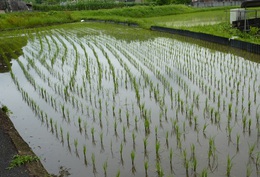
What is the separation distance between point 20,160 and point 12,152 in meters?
0.39

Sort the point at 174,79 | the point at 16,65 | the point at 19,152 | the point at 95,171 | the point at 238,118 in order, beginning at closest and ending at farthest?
the point at 95,171, the point at 19,152, the point at 238,118, the point at 174,79, the point at 16,65

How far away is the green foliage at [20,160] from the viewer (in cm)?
391

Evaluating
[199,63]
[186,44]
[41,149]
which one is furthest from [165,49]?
[41,149]

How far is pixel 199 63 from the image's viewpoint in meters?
8.90

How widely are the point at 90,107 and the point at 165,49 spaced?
5949 millimetres

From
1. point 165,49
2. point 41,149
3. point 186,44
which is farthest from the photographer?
point 186,44

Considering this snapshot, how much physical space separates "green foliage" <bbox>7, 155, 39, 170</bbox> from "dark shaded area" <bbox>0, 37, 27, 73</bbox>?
6.74 metres

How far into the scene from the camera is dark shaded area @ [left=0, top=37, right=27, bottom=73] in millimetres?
10819

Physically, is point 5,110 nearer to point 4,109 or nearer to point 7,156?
point 4,109

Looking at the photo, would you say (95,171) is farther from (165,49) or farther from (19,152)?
(165,49)

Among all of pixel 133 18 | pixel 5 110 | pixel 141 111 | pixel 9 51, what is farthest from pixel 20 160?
pixel 133 18

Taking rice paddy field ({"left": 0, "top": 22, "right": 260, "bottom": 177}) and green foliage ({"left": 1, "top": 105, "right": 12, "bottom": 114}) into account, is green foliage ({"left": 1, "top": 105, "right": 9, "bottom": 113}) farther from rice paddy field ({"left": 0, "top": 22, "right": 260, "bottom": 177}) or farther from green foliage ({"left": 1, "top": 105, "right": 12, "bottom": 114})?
rice paddy field ({"left": 0, "top": 22, "right": 260, "bottom": 177})

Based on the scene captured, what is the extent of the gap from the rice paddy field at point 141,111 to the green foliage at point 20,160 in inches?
11.0

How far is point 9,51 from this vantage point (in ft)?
44.6
